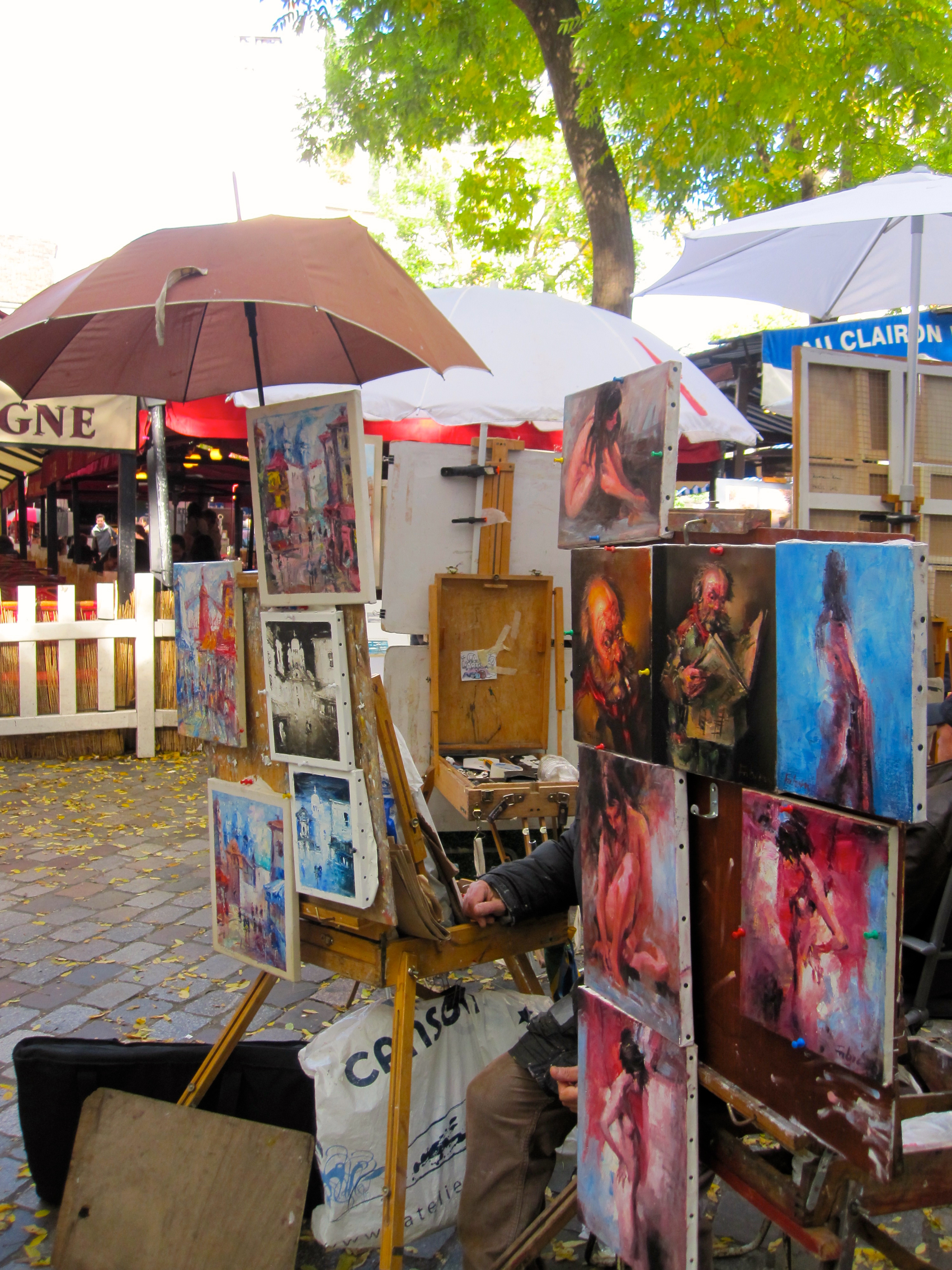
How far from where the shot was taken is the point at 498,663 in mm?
4711

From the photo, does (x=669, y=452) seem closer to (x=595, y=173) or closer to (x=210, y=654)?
(x=210, y=654)

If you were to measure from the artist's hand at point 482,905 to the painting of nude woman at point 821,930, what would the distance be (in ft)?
2.87

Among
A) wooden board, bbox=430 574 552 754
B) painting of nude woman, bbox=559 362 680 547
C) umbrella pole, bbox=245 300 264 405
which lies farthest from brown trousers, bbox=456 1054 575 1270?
wooden board, bbox=430 574 552 754

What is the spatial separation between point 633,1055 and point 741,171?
742 cm

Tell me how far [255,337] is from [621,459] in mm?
1174

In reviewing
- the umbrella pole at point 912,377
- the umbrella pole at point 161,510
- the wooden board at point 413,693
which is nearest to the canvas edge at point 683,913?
the umbrella pole at point 912,377

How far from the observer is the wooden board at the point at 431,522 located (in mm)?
4609

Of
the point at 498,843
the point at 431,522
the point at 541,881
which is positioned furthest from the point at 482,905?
the point at 431,522

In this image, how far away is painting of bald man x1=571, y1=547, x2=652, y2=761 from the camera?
5.71 feet

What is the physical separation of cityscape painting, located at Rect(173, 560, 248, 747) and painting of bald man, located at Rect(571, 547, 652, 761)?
913 millimetres

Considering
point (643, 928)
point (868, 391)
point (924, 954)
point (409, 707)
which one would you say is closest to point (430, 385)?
point (409, 707)

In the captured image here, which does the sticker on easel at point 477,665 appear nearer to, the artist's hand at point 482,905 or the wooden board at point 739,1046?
the artist's hand at point 482,905

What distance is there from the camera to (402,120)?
8.57m

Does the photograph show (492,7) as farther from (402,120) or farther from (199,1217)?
(199,1217)
